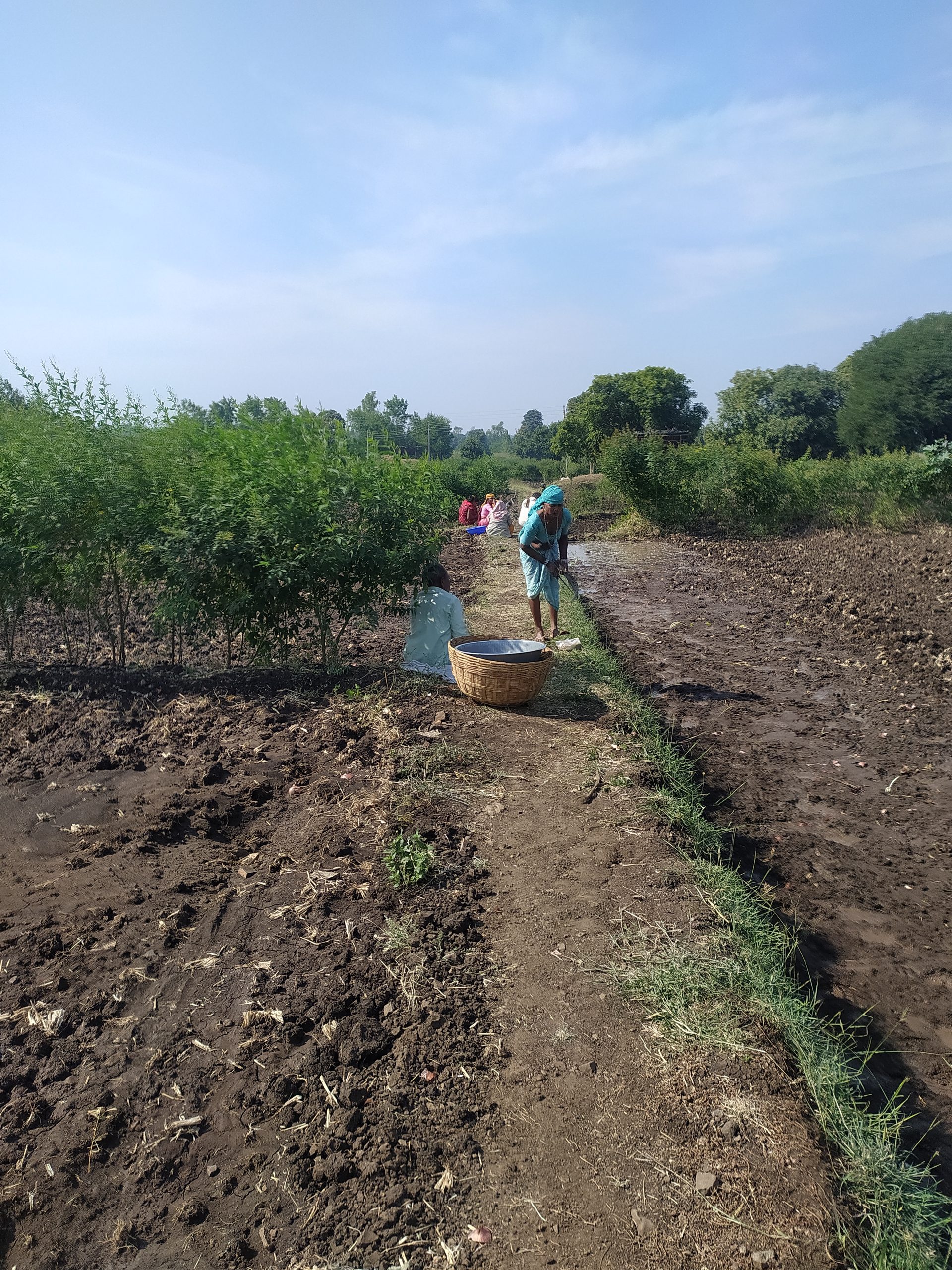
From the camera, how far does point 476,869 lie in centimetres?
409

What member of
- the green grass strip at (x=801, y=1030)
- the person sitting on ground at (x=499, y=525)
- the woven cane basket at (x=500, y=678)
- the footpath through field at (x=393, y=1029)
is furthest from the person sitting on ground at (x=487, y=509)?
the green grass strip at (x=801, y=1030)

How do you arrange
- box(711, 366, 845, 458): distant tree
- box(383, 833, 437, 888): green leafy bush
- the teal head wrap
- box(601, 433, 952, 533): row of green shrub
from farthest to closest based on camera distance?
box(711, 366, 845, 458): distant tree, box(601, 433, 952, 533): row of green shrub, the teal head wrap, box(383, 833, 437, 888): green leafy bush

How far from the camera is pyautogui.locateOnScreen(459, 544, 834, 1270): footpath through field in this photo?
7.18 feet

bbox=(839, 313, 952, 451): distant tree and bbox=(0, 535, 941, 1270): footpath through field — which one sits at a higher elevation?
bbox=(839, 313, 952, 451): distant tree

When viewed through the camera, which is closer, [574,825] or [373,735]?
[574,825]

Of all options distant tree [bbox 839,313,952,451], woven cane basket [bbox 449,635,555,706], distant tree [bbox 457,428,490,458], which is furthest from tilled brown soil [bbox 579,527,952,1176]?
distant tree [bbox 457,428,490,458]

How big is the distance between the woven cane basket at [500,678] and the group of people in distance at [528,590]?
620mm

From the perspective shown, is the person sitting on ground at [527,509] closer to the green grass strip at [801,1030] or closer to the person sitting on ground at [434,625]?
the person sitting on ground at [434,625]

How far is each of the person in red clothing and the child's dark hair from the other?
17.4 metres

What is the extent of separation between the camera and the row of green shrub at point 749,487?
63.2ft

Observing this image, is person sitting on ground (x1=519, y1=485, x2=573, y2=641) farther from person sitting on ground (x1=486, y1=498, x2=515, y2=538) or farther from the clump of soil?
person sitting on ground (x1=486, y1=498, x2=515, y2=538)

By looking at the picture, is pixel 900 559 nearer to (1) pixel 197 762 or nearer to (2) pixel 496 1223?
(1) pixel 197 762

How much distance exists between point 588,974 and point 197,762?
319cm

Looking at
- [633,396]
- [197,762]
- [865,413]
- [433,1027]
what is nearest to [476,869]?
[433,1027]
